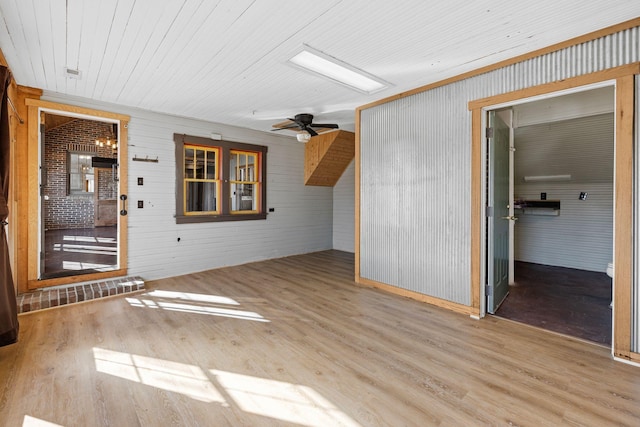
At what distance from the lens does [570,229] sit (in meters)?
5.33

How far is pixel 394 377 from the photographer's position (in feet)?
7.05

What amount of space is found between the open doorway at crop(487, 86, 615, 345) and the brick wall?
1102 centimetres

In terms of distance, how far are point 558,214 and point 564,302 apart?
2.50 meters

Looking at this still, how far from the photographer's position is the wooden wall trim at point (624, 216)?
234 cm

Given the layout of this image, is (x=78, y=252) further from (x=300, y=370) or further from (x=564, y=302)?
(x=564, y=302)

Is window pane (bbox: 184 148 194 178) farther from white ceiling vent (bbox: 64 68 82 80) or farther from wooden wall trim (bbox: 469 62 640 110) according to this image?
wooden wall trim (bbox: 469 62 640 110)

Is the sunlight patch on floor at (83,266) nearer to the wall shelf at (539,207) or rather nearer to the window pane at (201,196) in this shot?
the window pane at (201,196)

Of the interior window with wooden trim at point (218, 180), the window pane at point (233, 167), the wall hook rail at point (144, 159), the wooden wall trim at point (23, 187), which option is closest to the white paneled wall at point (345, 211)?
the interior window with wooden trim at point (218, 180)

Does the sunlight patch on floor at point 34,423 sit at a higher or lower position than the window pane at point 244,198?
lower

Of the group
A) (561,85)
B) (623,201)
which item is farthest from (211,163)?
(623,201)

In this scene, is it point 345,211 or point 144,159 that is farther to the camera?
point 345,211

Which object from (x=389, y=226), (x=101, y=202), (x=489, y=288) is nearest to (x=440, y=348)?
(x=489, y=288)

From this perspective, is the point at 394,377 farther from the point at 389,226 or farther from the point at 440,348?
the point at 389,226

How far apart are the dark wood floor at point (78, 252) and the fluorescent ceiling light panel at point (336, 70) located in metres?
4.05
